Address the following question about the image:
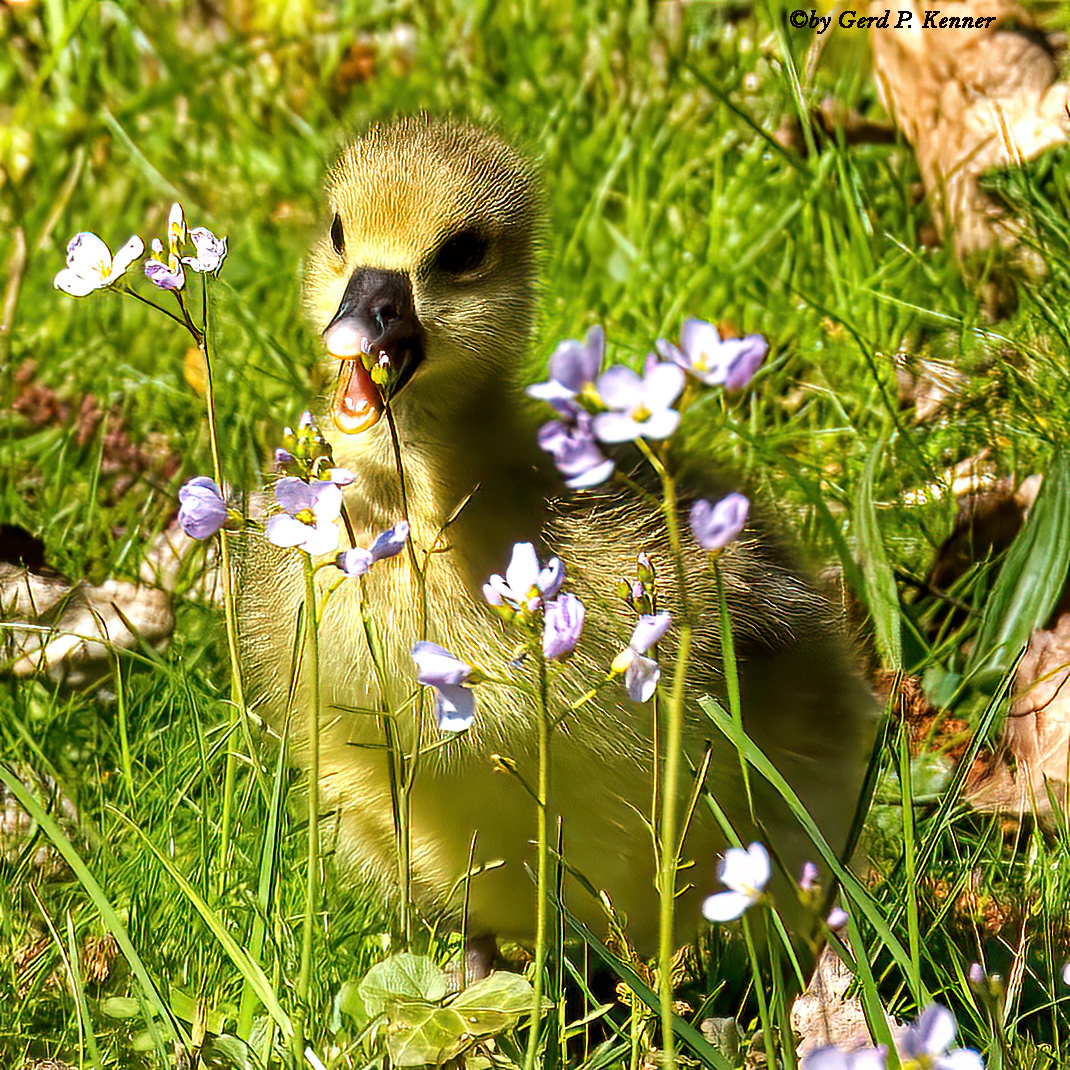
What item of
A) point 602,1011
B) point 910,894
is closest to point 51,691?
point 602,1011

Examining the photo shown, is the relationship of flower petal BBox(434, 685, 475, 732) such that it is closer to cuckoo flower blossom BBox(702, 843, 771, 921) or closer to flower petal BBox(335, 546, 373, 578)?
flower petal BBox(335, 546, 373, 578)

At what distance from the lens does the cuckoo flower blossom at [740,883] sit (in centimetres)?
117

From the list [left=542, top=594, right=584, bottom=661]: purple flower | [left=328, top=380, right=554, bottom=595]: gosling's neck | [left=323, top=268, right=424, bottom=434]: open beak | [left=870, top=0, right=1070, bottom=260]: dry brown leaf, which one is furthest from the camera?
[left=870, top=0, right=1070, bottom=260]: dry brown leaf

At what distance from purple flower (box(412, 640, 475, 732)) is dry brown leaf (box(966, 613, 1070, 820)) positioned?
1275 mm

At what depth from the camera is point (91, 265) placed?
1.59 metres

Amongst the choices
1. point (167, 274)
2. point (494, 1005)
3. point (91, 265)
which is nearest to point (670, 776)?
point (494, 1005)

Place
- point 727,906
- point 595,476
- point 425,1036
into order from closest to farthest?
point 595,476 → point 727,906 → point 425,1036

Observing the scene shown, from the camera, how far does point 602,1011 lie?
156cm

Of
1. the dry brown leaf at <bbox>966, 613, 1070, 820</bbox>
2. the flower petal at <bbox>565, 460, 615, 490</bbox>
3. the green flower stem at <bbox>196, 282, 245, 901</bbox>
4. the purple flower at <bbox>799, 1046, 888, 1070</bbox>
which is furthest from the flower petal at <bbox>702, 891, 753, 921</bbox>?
the dry brown leaf at <bbox>966, 613, 1070, 820</bbox>

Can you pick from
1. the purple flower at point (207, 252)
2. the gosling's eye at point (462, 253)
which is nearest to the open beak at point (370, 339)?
the gosling's eye at point (462, 253)

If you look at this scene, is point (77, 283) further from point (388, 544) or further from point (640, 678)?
point (640, 678)

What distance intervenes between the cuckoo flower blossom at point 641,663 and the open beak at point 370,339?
63 centimetres

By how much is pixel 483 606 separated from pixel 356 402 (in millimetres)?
295

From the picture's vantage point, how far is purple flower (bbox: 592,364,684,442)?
108cm
